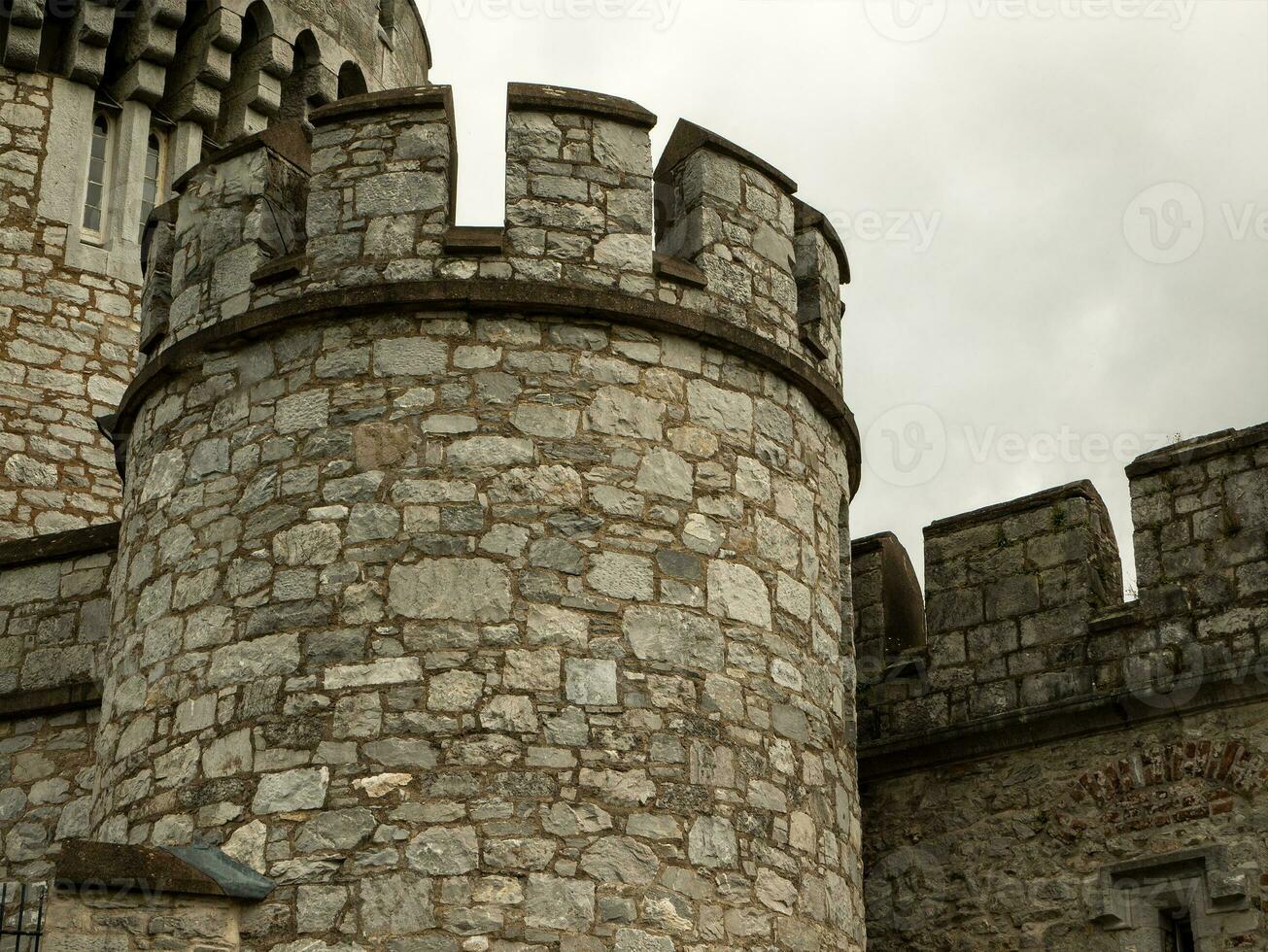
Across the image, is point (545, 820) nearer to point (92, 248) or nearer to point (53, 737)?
point (53, 737)

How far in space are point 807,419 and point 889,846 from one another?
2203mm

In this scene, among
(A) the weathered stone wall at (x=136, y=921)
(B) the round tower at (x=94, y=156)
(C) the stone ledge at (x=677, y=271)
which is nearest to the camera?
(A) the weathered stone wall at (x=136, y=921)

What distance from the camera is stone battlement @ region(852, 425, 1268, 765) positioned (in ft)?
30.4

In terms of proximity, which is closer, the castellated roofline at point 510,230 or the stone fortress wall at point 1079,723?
the castellated roofline at point 510,230

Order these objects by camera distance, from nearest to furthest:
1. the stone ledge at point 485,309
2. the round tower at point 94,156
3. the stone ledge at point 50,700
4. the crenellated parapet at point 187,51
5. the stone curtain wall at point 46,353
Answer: the stone ledge at point 485,309 < the stone ledge at point 50,700 < the stone curtain wall at point 46,353 < the round tower at point 94,156 < the crenellated parapet at point 187,51

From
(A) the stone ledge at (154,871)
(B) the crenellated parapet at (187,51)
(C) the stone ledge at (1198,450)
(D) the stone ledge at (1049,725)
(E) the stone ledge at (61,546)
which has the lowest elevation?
(A) the stone ledge at (154,871)

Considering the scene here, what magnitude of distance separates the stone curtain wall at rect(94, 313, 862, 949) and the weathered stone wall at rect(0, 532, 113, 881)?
131 cm

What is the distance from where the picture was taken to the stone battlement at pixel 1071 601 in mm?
9258

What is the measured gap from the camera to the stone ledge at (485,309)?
326 inches

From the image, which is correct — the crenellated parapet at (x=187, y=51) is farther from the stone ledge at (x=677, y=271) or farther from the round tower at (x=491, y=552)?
the stone ledge at (x=677, y=271)

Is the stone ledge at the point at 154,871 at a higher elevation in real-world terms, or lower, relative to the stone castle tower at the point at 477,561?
lower

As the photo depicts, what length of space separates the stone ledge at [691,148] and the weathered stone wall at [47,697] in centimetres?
329

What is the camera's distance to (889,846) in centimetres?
995

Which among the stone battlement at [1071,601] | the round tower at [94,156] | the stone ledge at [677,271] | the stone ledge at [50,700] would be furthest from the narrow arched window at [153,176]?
the stone ledge at [677,271]
